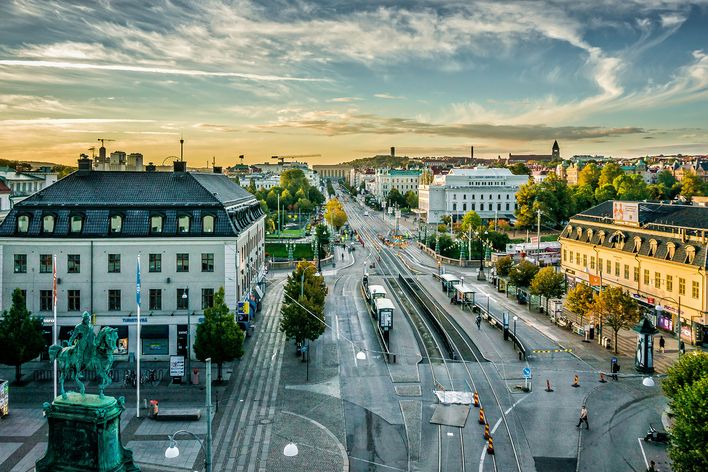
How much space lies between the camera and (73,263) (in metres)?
42.3

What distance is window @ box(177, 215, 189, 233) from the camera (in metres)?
42.9

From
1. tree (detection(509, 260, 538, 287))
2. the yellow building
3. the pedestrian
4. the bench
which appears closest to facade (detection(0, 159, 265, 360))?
the bench

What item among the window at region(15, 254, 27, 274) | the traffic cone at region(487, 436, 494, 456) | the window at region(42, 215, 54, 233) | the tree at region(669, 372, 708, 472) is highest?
the window at region(42, 215, 54, 233)

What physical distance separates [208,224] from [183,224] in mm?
1752

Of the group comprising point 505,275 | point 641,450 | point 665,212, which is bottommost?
point 641,450

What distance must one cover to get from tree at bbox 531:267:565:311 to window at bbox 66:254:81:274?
40.0 metres

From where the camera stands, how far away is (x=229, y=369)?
133 feet

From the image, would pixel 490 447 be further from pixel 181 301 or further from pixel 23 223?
pixel 23 223

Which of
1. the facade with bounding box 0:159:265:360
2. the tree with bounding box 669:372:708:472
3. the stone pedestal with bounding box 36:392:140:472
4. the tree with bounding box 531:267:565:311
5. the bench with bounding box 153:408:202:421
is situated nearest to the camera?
the stone pedestal with bounding box 36:392:140:472

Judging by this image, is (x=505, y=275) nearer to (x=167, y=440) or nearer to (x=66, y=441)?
(x=167, y=440)

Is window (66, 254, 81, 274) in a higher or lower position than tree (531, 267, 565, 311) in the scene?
higher

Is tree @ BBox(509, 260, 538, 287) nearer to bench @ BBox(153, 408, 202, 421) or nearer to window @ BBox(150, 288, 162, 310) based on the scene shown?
window @ BBox(150, 288, 162, 310)

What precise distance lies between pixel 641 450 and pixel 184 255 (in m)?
30.8

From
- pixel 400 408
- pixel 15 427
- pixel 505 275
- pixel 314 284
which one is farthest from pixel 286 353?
pixel 505 275
